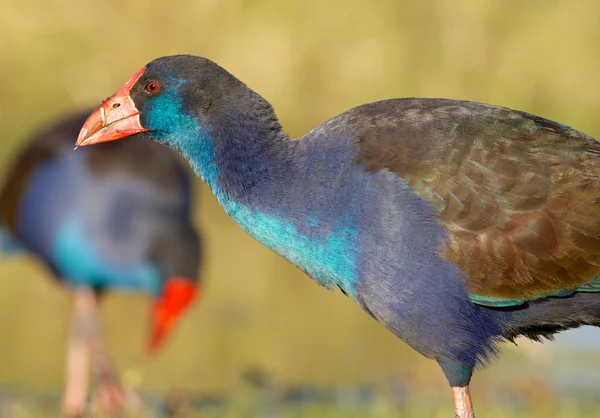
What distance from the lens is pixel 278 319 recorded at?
22.9 feet

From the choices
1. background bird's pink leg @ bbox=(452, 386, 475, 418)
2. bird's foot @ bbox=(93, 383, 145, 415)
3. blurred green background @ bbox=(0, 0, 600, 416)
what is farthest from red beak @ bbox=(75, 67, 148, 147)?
blurred green background @ bbox=(0, 0, 600, 416)

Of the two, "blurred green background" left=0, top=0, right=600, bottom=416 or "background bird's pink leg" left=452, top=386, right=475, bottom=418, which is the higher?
"blurred green background" left=0, top=0, right=600, bottom=416

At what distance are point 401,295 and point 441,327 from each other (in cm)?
17

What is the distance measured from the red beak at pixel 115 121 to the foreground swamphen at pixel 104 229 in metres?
2.32

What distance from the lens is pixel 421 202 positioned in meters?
3.45

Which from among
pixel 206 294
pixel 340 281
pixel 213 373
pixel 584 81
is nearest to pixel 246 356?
pixel 213 373

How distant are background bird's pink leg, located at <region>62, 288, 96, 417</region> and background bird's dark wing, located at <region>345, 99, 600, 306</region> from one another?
111 inches

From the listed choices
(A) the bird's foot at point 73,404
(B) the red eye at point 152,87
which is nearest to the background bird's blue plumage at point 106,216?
(A) the bird's foot at point 73,404

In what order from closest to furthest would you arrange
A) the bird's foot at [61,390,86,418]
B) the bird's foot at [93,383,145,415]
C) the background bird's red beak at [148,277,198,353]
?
1. the bird's foot at [93,383,145,415]
2. the bird's foot at [61,390,86,418]
3. the background bird's red beak at [148,277,198,353]

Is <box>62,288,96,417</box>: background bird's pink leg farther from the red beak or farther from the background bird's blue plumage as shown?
the red beak

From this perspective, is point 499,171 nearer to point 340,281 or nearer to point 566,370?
point 340,281

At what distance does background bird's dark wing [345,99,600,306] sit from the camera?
137 inches

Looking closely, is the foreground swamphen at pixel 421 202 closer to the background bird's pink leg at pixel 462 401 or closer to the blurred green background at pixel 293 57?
the background bird's pink leg at pixel 462 401

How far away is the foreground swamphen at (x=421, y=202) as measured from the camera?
3.43 metres
